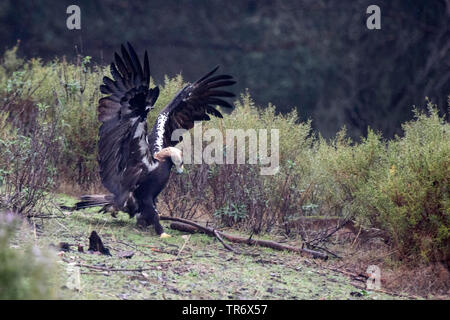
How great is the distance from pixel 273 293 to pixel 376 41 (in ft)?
29.5

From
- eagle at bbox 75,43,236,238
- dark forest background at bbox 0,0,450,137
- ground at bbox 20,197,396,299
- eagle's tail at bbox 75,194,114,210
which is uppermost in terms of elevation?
dark forest background at bbox 0,0,450,137

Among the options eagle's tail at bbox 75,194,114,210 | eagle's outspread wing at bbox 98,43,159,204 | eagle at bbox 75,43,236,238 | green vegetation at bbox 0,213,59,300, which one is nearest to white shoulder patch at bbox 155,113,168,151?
eagle at bbox 75,43,236,238

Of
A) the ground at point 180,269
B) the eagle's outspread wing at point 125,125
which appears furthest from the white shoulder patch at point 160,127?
the ground at point 180,269

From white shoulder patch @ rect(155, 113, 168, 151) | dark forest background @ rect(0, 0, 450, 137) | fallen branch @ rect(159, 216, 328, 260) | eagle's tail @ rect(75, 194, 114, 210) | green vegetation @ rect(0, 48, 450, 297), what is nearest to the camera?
green vegetation @ rect(0, 48, 450, 297)

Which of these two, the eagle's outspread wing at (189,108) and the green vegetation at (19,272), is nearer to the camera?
the green vegetation at (19,272)

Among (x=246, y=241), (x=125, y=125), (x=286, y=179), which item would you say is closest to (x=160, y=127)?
(x=125, y=125)

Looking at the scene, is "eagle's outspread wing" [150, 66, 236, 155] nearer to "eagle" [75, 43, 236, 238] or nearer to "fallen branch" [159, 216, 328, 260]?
"eagle" [75, 43, 236, 238]

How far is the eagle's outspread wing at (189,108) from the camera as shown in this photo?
5832mm

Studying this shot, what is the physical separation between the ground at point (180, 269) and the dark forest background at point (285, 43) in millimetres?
6186

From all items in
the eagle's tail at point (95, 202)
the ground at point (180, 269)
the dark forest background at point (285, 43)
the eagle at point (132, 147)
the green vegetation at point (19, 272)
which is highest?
the dark forest background at point (285, 43)

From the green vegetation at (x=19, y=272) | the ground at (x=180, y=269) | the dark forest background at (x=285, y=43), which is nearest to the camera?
the green vegetation at (x=19, y=272)

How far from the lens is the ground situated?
356 centimetres

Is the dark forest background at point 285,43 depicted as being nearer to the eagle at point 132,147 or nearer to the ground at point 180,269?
the eagle at point 132,147

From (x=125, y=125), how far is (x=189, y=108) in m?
1.15
